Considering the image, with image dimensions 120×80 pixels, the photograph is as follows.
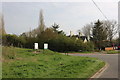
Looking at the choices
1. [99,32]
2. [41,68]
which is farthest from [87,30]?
[41,68]

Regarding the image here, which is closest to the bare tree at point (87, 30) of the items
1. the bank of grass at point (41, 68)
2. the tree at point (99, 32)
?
the tree at point (99, 32)

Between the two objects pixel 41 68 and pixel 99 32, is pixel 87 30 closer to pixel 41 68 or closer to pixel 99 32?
pixel 99 32

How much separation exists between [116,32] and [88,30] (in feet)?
41.0

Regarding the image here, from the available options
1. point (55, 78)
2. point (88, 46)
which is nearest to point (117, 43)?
point (88, 46)

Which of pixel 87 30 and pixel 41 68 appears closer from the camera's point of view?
pixel 41 68

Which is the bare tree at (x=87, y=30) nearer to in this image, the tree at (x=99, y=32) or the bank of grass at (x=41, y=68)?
the tree at (x=99, y=32)

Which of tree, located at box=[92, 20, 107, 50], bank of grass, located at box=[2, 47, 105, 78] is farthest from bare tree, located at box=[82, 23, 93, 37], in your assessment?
bank of grass, located at box=[2, 47, 105, 78]

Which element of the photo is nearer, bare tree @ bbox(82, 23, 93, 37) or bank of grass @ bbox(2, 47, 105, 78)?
bank of grass @ bbox(2, 47, 105, 78)

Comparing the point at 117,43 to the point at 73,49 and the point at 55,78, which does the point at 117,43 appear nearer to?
the point at 73,49

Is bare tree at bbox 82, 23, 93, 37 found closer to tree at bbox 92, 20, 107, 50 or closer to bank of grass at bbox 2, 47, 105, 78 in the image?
tree at bbox 92, 20, 107, 50

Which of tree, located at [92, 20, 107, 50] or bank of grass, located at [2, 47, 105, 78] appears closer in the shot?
bank of grass, located at [2, 47, 105, 78]

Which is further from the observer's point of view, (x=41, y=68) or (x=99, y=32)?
(x=99, y=32)

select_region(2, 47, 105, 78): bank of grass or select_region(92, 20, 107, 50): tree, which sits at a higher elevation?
select_region(92, 20, 107, 50): tree

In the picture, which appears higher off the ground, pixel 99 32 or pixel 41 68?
A: pixel 99 32
